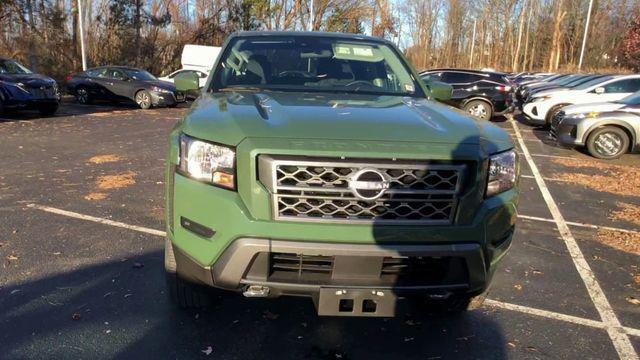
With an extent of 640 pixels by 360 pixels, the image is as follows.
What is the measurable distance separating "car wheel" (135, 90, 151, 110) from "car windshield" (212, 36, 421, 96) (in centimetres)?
1507

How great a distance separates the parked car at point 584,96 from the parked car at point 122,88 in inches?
468

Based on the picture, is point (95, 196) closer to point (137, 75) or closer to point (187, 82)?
point (187, 82)

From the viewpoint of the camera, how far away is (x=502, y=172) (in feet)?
9.45

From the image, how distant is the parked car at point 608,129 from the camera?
1091 centimetres

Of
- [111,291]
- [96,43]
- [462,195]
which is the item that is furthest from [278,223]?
[96,43]

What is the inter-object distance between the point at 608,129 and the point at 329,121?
10.2 m

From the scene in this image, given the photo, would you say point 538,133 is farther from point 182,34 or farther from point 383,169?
point 182,34

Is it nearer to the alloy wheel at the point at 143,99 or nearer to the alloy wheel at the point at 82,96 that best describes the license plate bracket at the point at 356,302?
the alloy wheel at the point at 143,99

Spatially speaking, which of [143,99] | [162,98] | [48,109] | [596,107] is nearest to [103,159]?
[48,109]

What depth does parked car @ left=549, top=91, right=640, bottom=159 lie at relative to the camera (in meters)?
10.9

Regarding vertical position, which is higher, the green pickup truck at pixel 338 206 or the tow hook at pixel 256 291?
the green pickup truck at pixel 338 206

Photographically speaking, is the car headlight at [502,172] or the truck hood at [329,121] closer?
the truck hood at [329,121]

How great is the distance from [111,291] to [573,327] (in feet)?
10.4

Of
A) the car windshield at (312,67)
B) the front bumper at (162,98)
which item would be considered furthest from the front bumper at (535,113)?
the car windshield at (312,67)
